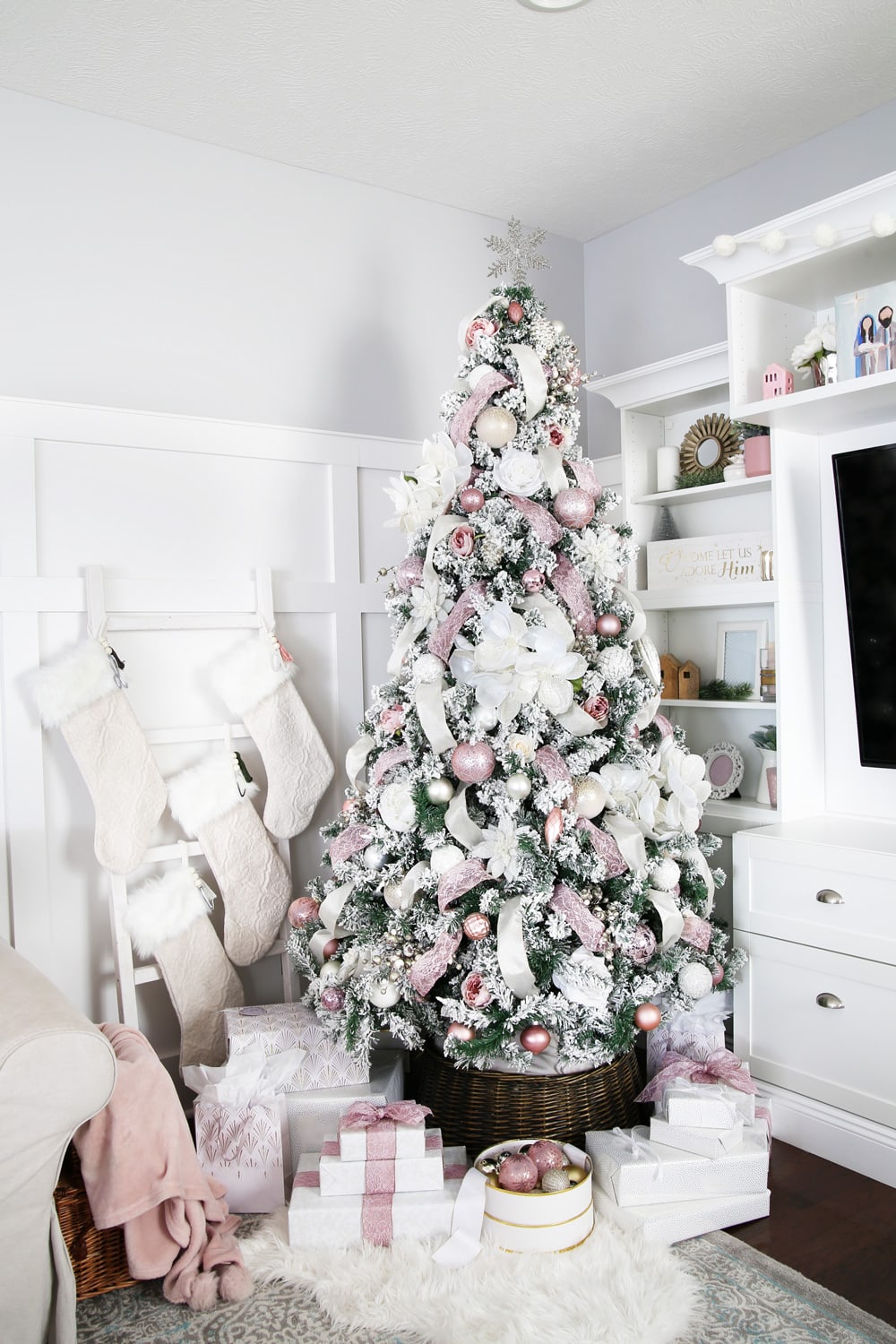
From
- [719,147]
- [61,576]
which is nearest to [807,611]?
[719,147]

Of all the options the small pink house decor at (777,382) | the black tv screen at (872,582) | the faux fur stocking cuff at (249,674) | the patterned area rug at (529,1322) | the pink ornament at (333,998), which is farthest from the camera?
the faux fur stocking cuff at (249,674)

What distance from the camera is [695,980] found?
7.39 ft

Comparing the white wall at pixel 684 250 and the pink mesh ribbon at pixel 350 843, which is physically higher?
the white wall at pixel 684 250

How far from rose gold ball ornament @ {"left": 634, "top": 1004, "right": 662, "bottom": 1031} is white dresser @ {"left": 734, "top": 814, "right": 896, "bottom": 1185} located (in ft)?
1.59

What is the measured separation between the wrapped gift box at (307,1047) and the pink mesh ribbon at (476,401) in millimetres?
1438

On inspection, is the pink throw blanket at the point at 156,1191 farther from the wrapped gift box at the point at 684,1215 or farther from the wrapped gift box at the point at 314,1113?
the wrapped gift box at the point at 684,1215

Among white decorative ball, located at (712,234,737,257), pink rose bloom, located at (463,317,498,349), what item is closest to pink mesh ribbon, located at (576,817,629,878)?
pink rose bloom, located at (463,317,498,349)

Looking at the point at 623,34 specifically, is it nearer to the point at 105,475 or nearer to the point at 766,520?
the point at 766,520

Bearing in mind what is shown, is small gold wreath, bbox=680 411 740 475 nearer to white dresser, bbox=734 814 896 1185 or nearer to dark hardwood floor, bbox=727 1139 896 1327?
white dresser, bbox=734 814 896 1185

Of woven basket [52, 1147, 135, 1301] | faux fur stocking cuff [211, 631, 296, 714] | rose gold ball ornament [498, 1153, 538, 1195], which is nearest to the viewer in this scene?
woven basket [52, 1147, 135, 1301]

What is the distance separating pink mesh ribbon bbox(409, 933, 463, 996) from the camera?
214cm

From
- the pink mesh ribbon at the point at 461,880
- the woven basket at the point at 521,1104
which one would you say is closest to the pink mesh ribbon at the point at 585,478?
the pink mesh ribbon at the point at 461,880

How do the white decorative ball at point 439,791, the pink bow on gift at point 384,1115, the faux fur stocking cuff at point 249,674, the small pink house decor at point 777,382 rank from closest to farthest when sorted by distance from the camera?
the pink bow on gift at point 384,1115
the white decorative ball at point 439,791
the small pink house decor at point 777,382
the faux fur stocking cuff at point 249,674

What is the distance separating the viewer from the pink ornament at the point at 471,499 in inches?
88.5
